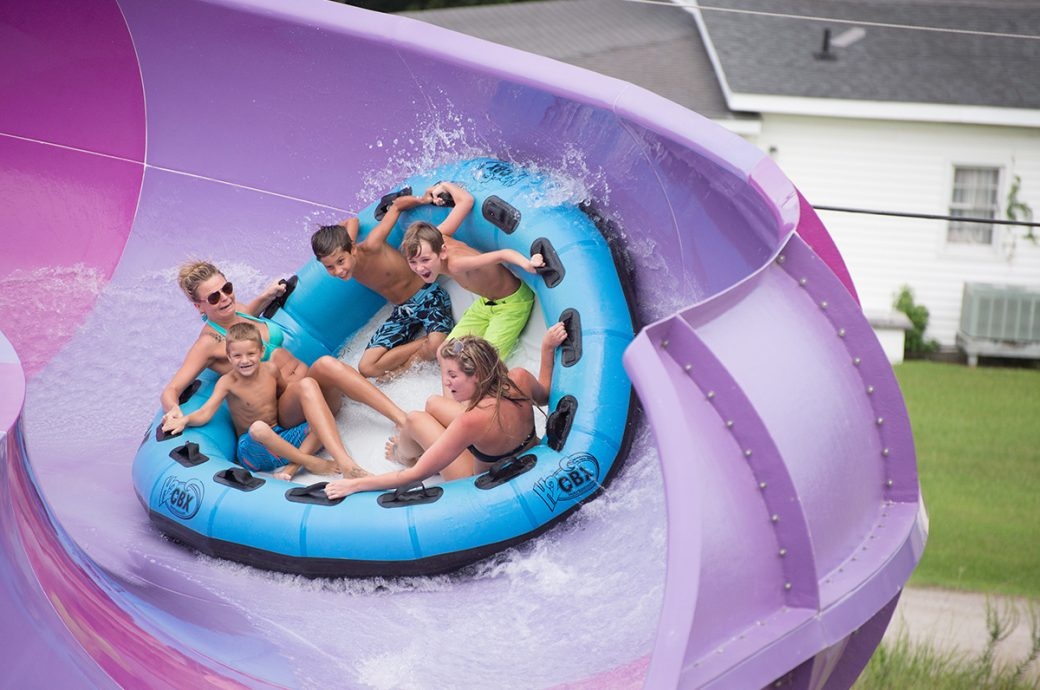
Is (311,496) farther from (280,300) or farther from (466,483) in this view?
(280,300)

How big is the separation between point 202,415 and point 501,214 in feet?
3.55

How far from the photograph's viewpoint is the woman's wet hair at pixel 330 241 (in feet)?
12.5

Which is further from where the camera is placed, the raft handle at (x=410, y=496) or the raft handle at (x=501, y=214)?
the raft handle at (x=501, y=214)

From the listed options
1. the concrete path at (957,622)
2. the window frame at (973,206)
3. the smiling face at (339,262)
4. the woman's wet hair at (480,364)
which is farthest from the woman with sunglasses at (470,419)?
the window frame at (973,206)

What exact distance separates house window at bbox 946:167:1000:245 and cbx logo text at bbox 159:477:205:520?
20.7 feet

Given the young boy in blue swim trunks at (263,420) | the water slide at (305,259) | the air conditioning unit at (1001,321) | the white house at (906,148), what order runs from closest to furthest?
the water slide at (305,259) → the young boy in blue swim trunks at (263,420) → the air conditioning unit at (1001,321) → the white house at (906,148)

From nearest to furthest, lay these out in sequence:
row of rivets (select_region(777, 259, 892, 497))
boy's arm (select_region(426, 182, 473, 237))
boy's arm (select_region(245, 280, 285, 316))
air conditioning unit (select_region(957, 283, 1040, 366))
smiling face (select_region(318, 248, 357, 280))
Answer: row of rivets (select_region(777, 259, 892, 497))
smiling face (select_region(318, 248, 357, 280))
boy's arm (select_region(426, 182, 473, 237))
boy's arm (select_region(245, 280, 285, 316))
air conditioning unit (select_region(957, 283, 1040, 366))

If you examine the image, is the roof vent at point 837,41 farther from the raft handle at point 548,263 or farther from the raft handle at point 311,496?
the raft handle at point 311,496

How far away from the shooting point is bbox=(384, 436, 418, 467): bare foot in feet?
11.7

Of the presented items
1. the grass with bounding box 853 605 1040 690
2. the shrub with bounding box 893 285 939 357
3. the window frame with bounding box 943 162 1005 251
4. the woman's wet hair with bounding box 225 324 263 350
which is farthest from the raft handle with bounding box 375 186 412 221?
the window frame with bounding box 943 162 1005 251

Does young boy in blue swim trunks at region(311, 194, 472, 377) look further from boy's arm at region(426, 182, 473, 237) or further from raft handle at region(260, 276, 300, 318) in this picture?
raft handle at region(260, 276, 300, 318)

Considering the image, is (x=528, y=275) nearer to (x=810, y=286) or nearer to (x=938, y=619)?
(x=810, y=286)

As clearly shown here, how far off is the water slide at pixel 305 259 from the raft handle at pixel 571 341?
0.86ft

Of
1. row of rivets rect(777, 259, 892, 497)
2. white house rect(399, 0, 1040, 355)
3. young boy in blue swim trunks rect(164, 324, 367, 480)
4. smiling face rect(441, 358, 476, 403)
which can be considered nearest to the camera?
row of rivets rect(777, 259, 892, 497)
